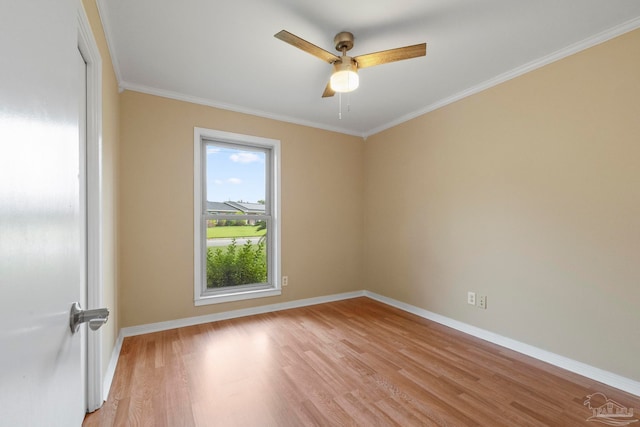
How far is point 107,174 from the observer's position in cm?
203

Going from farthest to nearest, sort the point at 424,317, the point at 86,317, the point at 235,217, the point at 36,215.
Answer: the point at 235,217, the point at 424,317, the point at 86,317, the point at 36,215

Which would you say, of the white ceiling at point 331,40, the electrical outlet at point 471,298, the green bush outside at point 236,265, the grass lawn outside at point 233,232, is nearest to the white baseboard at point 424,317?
the electrical outlet at point 471,298

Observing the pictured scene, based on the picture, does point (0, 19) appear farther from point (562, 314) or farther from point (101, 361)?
point (562, 314)

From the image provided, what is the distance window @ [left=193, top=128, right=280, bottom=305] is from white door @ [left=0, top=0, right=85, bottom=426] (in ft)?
8.45

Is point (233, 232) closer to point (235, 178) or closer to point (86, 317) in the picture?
point (235, 178)

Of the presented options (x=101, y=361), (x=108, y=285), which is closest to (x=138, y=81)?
(x=108, y=285)

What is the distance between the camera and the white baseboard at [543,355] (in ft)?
6.24

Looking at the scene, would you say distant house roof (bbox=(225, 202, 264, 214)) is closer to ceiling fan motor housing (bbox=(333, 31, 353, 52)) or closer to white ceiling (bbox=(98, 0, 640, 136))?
white ceiling (bbox=(98, 0, 640, 136))

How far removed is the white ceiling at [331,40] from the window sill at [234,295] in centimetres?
223

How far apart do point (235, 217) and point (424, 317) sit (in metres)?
2.56

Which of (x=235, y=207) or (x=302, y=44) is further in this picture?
(x=235, y=207)

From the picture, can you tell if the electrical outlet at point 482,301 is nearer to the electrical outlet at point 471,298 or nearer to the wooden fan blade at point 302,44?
the electrical outlet at point 471,298

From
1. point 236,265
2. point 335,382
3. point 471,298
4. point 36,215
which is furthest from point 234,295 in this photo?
point 36,215

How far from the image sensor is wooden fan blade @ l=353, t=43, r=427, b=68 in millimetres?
1804
